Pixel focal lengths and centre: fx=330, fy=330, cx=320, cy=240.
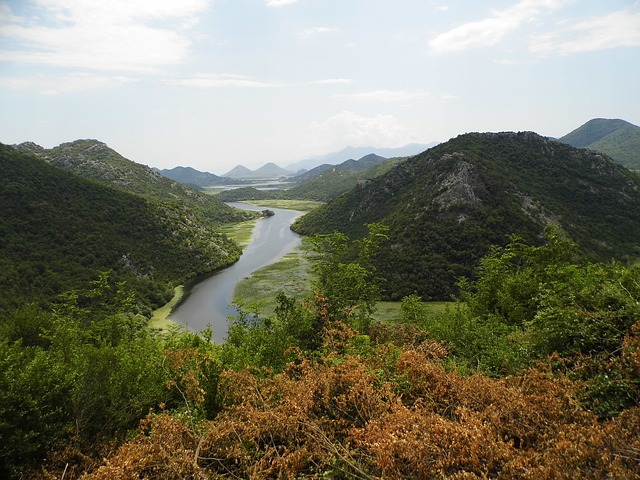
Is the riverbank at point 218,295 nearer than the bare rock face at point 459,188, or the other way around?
the riverbank at point 218,295

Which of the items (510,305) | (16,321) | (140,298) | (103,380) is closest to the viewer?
(103,380)

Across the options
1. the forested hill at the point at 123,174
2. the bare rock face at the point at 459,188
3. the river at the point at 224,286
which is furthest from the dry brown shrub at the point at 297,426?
the forested hill at the point at 123,174

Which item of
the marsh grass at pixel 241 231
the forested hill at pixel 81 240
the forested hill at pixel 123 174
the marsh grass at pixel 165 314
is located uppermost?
the forested hill at pixel 123 174

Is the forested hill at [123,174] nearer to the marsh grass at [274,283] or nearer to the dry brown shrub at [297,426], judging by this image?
the marsh grass at [274,283]

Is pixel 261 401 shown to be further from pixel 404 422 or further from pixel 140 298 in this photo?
pixel 140 298

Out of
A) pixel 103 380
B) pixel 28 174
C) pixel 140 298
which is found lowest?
pixel 140 298

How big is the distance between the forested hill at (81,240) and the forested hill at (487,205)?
38637 mm

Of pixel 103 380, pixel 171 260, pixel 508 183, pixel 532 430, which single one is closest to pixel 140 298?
pixel 171 260

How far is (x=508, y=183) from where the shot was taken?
60688 mm

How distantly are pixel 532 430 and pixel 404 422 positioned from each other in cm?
201

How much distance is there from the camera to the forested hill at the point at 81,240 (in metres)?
47.2

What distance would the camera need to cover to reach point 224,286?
60.1 m

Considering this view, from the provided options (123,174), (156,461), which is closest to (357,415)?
(156,461)

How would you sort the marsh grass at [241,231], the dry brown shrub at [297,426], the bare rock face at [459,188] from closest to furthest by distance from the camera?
1. the dry brown shrub at [297,426]
2. the bare rock face at [459,188]
3. the marsh grass at [241,231]
